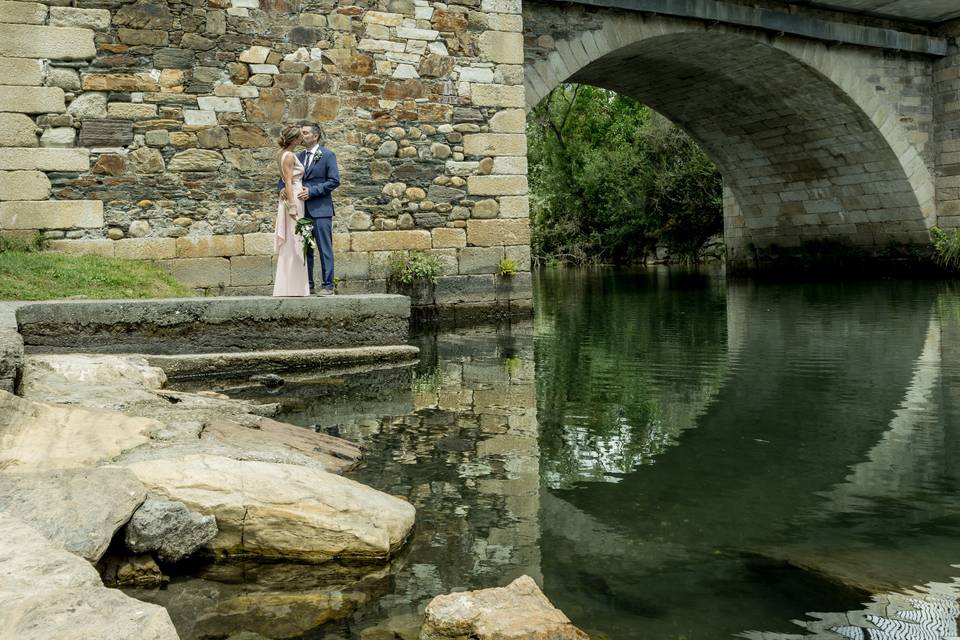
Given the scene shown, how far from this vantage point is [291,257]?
8.03 m

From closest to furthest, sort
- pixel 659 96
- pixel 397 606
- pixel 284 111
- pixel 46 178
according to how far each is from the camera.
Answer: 1. pixel 397 606
2. pixel 46 178
3. pixel 284 111
4. pixel 659 96

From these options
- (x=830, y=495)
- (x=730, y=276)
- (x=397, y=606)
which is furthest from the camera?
(x=730, y=276)

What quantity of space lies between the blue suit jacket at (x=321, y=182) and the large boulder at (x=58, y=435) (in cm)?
458

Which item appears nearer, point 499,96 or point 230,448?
point 230,448

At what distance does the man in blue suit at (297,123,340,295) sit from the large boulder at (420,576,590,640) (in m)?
5.90

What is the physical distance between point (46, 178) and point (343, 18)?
3426mm

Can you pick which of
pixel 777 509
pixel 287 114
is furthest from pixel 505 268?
pixel 777 509

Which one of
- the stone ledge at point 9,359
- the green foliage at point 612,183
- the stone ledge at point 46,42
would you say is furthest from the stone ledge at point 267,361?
the green foliage at point 612,183

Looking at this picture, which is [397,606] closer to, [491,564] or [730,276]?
[491,564]

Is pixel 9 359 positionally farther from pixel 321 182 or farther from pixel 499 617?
pixel 321 182

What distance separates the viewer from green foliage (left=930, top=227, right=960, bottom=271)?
17.0 m

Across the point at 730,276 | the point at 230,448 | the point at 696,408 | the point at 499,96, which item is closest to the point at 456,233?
the point at 499,96

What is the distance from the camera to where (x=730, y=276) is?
2111cm

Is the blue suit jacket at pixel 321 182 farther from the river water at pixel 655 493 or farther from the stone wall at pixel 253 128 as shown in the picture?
the river water at pixel 655 493
